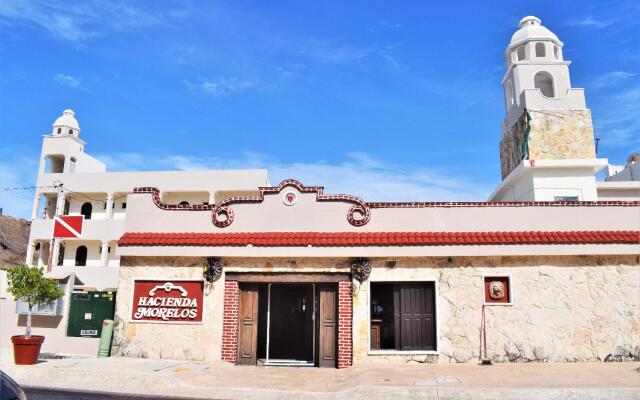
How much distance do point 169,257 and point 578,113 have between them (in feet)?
55.6

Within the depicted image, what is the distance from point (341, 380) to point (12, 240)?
55.9 m

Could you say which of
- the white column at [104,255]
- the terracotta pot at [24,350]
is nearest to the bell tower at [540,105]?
the terracotta pot at [24,350]

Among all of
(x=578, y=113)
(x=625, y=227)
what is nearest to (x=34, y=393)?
(x=625, y=227)

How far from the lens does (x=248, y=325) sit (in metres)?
13.9

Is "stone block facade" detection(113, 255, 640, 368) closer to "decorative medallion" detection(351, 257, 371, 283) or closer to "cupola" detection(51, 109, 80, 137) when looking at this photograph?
"decorative medallion" detection(351, 257, 371, 283)

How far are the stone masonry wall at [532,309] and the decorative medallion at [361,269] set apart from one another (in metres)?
0.19

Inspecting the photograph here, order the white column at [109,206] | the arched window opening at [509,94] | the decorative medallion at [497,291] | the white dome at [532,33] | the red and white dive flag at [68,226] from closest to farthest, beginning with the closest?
the decorative medallion at [497,291], the red and white dive flag at [68,226], the white dome at [532,33], the arched window opening at [509,94], the white column at [109,206]

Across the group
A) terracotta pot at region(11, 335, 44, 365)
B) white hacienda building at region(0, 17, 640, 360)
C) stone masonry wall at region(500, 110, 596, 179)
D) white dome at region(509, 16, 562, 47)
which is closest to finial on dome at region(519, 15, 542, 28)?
white dome at region(509, 16, 562, 47)

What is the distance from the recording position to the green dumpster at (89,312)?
15.9m

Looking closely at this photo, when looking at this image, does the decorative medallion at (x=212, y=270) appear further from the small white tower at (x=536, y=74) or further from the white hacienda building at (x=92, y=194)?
the white hacienda building at (x=92, y=194)

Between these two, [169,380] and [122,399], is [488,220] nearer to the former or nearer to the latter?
[169,380]

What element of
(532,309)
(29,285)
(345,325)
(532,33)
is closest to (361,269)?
(345,325)

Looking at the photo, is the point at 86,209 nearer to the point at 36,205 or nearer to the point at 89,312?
the point at 36,205

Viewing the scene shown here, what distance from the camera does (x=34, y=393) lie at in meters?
10.2
